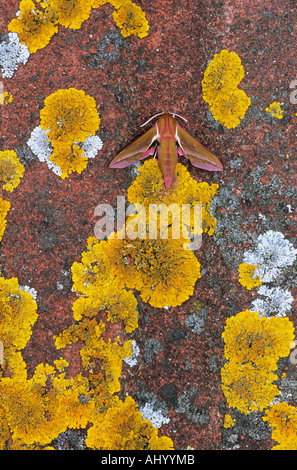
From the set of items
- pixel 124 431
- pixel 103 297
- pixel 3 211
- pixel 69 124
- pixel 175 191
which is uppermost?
pixel 69 124

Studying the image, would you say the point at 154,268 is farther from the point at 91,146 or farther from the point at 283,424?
the point at 283,424

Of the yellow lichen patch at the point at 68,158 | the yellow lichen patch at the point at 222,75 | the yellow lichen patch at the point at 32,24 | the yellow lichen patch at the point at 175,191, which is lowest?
the yellow lichen patch at the point at 175,191

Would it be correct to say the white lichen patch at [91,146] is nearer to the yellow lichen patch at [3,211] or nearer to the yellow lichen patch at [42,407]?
the yellow lichen patch at [3,211]

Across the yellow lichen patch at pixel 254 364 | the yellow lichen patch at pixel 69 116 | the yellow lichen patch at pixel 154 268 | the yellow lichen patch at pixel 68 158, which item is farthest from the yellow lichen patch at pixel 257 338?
the yellow lichen patch at pixel 69 116

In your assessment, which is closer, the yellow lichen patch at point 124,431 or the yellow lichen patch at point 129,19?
the yellow lichen patch at point 124,431

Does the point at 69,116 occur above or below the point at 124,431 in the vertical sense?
above

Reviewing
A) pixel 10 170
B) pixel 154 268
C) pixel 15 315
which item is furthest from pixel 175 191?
pixel 15 315
